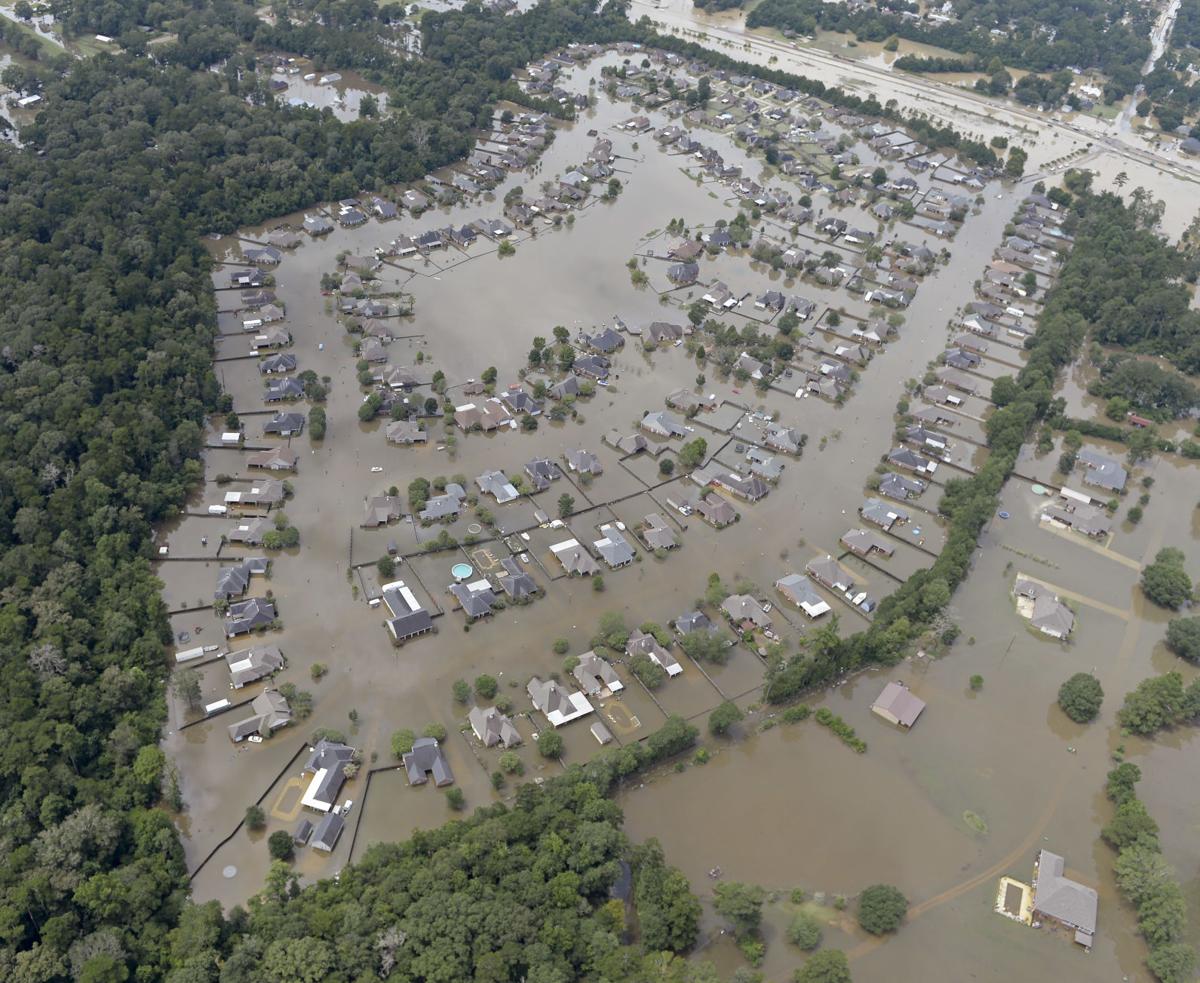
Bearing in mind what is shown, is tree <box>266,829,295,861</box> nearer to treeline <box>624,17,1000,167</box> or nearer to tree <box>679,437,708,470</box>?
tree <box>679,437,708,470</box>

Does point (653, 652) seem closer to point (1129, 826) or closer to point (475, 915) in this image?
point (475, 915)

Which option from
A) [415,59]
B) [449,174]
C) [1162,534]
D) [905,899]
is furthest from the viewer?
[415,59]

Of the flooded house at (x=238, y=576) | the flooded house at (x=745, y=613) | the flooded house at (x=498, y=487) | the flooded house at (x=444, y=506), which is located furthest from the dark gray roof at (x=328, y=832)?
the flooded house at (x=745, y=613)

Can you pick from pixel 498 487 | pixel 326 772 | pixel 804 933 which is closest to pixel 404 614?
pixel 326 772

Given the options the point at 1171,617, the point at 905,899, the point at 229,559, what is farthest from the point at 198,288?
the point at 1171,617

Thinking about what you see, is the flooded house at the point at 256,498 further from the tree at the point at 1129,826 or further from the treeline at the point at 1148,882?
the treeline at the point at 1148,882

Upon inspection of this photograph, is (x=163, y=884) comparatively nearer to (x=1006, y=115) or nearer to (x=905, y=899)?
(x=905, y=899)
